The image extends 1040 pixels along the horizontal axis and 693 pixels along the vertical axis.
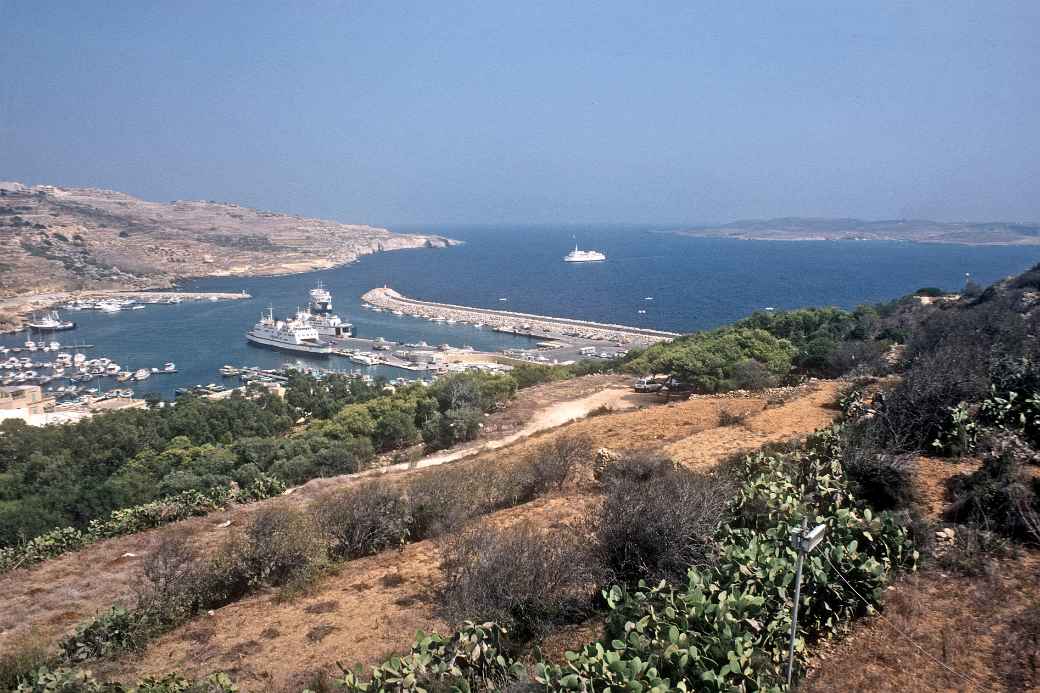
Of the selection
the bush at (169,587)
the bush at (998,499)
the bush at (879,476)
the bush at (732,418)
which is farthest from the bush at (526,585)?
the bush at (732,418)

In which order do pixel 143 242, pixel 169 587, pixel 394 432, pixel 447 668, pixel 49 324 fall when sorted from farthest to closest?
pixel 143 242
pixel 49 324
pixel 394 432
pixel 169 587
pixel 447 668

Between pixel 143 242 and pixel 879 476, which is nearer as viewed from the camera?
pixel 879 476

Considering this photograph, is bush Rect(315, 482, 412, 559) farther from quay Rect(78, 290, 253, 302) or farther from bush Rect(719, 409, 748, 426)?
quay Rect(78, 290, 253, 302)

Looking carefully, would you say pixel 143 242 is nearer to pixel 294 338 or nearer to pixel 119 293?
pixel 119 293

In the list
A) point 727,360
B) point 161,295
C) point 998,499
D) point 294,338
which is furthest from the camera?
point 161,295

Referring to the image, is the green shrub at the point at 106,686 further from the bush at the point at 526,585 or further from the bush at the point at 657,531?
the bush at the point at 657,531

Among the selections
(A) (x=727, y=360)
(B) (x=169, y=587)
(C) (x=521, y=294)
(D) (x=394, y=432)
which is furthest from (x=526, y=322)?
(B) (x=169, y=587)
